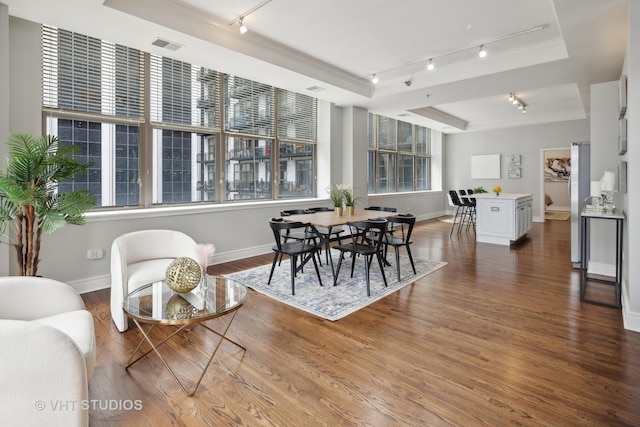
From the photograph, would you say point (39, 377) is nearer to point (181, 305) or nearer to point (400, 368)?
point (181, 305)

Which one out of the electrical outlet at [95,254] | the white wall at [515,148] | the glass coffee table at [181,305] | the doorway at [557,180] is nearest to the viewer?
the glass coffee table at [181,305]

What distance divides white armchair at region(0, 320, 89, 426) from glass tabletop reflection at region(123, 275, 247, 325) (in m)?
0.62

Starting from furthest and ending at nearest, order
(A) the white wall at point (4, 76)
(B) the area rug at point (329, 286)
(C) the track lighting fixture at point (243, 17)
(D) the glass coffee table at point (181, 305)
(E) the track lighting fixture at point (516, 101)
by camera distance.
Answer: (E) the track lighting fixture at point (516, 101)
(C) the track lighting fixture at point (243, 17)
(B) the area rug at point (329, 286)
(A) the white wall at point (4, 76)
(D) the glass coffee table at point (181, 305)

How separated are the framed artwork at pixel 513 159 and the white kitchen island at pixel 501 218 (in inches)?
142

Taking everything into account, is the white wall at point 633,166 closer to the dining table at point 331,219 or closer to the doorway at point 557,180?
the dining table at point 331,219

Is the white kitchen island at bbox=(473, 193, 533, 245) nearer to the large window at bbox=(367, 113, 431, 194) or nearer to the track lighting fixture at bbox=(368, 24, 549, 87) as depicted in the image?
the large window at bbox=(367, 113, 431, 194)

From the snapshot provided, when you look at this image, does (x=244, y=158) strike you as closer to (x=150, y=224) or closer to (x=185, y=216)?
(x=185, y=216)

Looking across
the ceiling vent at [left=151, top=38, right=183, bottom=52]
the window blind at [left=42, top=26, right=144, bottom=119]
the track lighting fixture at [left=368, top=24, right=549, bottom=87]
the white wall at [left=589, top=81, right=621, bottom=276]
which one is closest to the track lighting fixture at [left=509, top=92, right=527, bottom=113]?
the white wall at [left=589, top=81, right=621, bottom=276]

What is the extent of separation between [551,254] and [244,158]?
5208mm

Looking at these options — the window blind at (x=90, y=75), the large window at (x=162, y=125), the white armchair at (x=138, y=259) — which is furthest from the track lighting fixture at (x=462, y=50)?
the white armchair at (x=138, y=259)

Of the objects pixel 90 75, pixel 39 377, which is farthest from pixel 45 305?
pixel 90 75

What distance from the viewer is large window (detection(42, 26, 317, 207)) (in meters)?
3.94

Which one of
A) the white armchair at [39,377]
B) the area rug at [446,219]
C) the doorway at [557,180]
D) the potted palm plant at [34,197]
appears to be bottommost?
the white armchair at [39,377]

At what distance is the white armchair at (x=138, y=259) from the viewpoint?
287 centimetres
